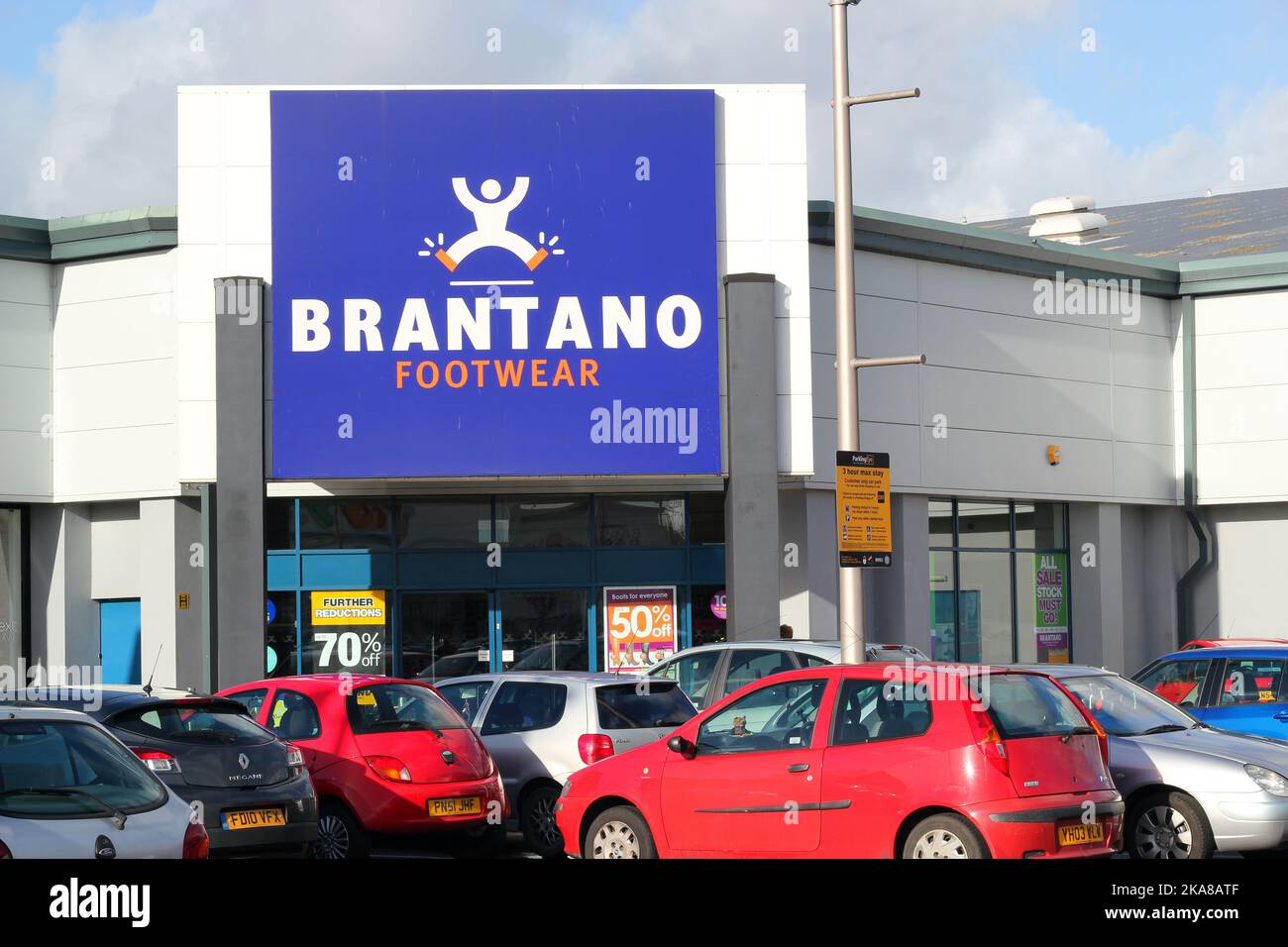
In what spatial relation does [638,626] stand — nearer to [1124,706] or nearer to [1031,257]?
[1031,257]

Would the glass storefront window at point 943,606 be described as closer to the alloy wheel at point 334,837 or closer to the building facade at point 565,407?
the building facade at point 565,407

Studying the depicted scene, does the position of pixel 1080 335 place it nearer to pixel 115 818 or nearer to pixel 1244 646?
pixel 1244 646

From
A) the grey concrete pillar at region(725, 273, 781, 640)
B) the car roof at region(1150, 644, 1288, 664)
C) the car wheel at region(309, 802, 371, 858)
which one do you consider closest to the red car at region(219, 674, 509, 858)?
the car wheel at region(309, 802, 371, 858)

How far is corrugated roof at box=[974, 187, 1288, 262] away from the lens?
102 feet

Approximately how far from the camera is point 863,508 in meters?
14.1

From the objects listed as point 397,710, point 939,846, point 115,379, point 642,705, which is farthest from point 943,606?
point 939,846

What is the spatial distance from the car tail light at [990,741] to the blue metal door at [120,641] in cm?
1726

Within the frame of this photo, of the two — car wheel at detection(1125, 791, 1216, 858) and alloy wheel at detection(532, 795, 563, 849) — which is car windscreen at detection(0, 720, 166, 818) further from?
car wheel at detection(1125, 791, 1216, 858)

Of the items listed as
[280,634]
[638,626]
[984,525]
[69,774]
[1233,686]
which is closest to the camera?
[69,774]

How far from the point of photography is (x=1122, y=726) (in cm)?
1238

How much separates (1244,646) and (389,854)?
27.4 ft

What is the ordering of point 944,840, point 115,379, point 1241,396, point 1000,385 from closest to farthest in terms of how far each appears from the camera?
point 944,840
point 115,379
point 1000,385
point 1241,396

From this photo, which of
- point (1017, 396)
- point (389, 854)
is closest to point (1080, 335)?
point (1017, 396)

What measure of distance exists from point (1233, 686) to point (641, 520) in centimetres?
1052
